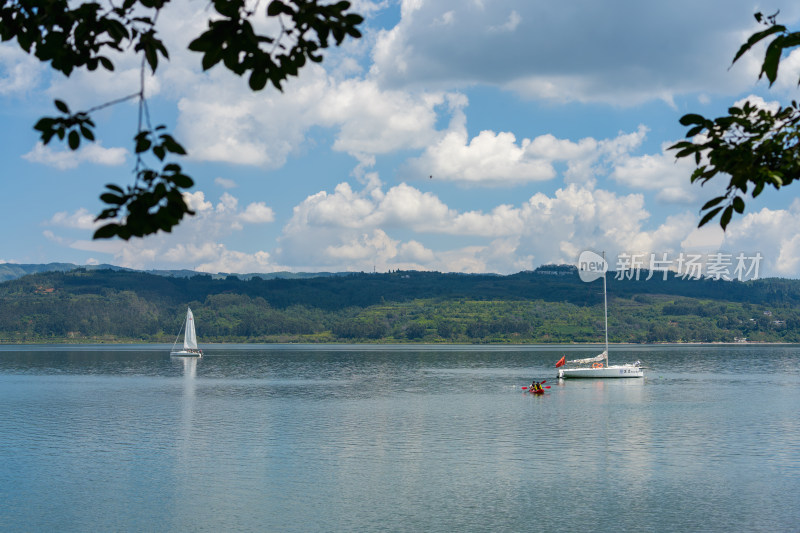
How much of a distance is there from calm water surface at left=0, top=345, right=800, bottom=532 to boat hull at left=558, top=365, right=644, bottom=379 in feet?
92.0

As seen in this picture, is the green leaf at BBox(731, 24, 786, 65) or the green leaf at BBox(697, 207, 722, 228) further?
the green leaf at BBox(697, 207, 722, 228)

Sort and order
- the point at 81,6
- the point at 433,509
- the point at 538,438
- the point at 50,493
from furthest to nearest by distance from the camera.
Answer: the point at 538,438
the point at 50,493
the point at 433,509
the point at 81,6

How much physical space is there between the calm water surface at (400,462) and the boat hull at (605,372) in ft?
→ 92.0

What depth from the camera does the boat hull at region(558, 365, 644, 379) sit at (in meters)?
156

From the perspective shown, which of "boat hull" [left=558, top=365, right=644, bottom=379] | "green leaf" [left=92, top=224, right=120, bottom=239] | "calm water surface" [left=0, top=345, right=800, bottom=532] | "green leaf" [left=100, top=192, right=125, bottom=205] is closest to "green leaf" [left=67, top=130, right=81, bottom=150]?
"green leaf" [left=100, top=192, right=125, bottom=205]

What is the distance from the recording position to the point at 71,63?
36.9 feet

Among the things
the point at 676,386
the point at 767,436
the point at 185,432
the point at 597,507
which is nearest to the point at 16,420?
the point at 185,432

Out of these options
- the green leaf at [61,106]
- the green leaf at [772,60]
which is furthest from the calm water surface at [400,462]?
the green leaf at [772,60]

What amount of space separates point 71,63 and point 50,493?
49768mm

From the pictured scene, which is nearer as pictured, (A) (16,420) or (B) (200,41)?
(B) (200,41)

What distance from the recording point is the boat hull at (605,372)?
Result: 156 metres

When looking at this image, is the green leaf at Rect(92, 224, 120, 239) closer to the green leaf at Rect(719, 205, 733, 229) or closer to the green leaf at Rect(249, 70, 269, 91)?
the green leaf at Rect(249, 70, 269, 91)

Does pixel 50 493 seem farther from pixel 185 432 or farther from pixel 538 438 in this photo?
pixel 538 438

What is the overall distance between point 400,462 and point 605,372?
102m
